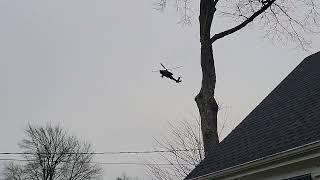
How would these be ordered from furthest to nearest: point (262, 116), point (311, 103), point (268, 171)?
point (262, 116), point (311, 103), point (268, 171)

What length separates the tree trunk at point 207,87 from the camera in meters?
16.0

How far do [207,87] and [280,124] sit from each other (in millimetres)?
6051

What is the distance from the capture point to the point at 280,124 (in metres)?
10.6

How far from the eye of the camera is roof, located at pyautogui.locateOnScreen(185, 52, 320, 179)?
9.33 metres

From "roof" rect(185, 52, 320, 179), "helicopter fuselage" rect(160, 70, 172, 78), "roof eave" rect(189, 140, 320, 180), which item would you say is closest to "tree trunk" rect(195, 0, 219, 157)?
"helicopter fuselage" rect(160, 70, 172, 78)

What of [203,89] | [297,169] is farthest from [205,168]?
[203,89]

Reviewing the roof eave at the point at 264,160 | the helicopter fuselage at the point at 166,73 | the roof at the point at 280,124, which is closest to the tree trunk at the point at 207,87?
the helicopter fuselage at the point at 166,73

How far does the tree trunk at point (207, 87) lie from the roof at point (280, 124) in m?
2.99

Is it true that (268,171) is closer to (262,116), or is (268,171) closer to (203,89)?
(262,116)

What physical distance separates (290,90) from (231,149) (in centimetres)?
233

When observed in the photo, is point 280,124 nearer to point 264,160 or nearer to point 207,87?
point 264,160

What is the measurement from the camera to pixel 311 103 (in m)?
10.3

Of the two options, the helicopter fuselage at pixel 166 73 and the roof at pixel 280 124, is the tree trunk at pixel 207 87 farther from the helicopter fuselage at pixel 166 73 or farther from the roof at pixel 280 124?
the roof at pixel 280 124

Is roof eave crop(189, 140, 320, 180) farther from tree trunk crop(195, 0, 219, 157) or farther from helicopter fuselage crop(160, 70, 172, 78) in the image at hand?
helicopter fuselage crop(160, 70, 172, 78)
